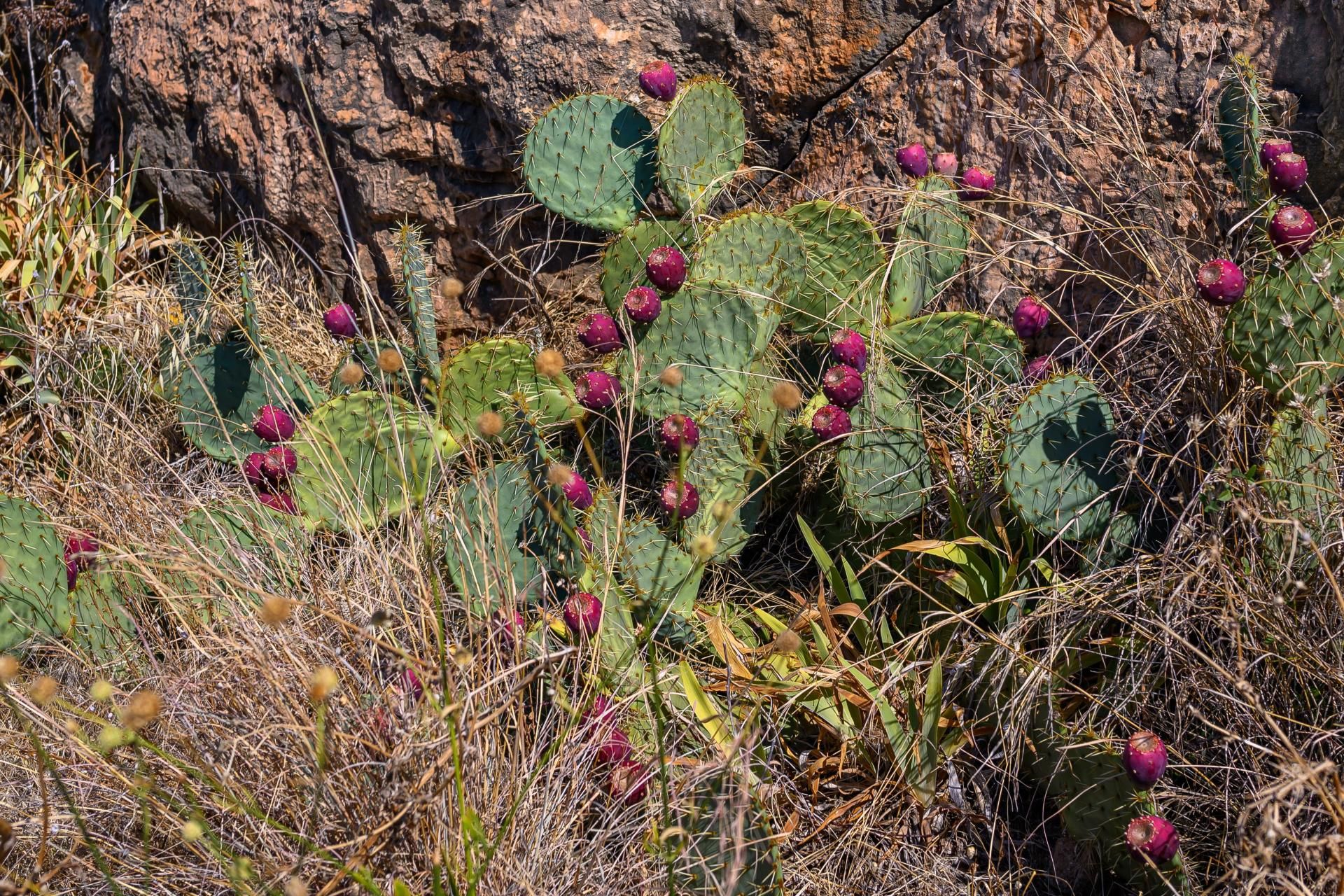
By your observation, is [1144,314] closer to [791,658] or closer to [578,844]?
[791,658]

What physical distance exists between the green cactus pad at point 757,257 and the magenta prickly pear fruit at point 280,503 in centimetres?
95

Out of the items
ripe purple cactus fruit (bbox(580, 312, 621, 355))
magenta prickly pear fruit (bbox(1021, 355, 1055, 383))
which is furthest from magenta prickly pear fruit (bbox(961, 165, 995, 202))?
ripe purple cactus fruit (bbox(580, 312, 621, 355))

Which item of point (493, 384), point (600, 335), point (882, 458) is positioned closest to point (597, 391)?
point (600, 335)

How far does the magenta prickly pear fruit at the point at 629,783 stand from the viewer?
71.1 inches

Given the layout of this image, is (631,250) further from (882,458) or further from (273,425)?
(273,425)

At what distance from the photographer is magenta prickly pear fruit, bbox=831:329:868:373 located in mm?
2213

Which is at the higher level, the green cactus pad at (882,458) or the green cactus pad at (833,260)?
the green cactus pad at (833,260)

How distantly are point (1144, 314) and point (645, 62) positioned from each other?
4.67 feet

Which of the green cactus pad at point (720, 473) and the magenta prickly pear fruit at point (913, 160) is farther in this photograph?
the magenta prickly pear fruit at point (913, 160)

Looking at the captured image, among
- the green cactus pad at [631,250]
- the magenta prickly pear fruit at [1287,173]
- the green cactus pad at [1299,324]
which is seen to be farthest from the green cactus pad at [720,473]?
the magenta prickly pear fruit at [1287,173]

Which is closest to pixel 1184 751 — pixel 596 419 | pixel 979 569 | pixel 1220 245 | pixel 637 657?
pixel 979 569

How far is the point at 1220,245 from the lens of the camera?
8.18 ft

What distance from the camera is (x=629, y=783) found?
1.82 metres

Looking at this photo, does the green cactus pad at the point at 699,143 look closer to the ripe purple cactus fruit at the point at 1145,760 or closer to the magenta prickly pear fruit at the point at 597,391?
the magenta prickly pear fruit at the point at 597,391
